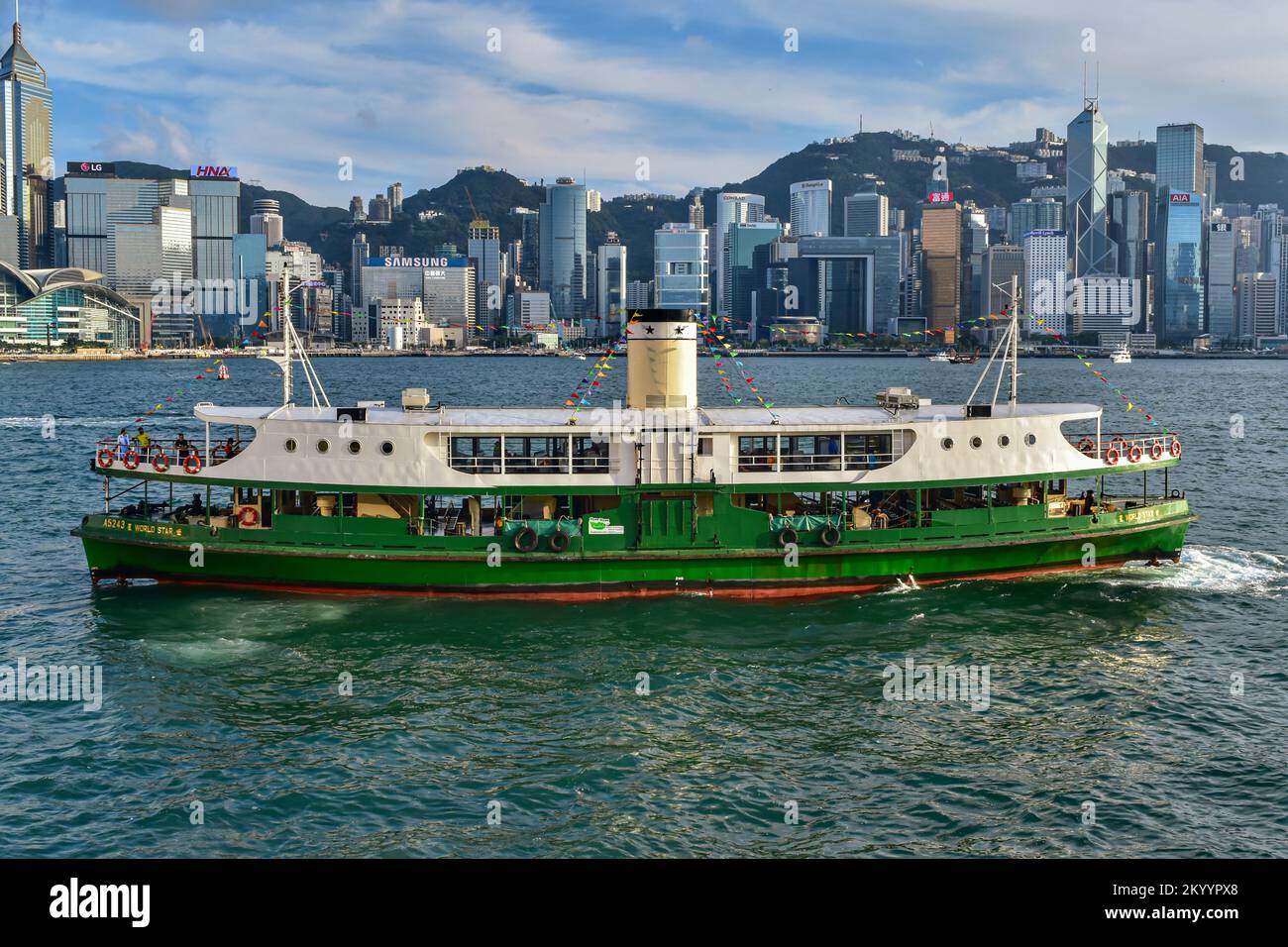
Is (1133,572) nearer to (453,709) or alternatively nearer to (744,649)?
(744,649)

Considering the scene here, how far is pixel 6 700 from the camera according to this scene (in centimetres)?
2216

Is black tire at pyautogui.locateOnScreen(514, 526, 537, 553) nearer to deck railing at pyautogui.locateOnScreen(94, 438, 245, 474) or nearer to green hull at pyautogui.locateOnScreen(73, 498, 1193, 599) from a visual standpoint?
green hull at pyautogui.locateOnScreen(73, 498, 1193, 599)

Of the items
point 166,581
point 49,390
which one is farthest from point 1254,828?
point 49,390

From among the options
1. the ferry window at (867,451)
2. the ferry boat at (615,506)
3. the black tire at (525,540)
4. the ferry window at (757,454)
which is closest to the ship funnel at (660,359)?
the ferry boat at (615,506)

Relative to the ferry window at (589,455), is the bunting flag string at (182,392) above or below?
above

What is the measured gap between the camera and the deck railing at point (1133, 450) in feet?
105

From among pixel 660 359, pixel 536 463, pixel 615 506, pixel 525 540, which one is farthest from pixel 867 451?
pixel 525 540

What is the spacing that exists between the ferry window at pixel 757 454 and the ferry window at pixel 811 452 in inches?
13.9

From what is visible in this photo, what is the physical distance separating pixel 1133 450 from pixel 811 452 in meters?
9.07

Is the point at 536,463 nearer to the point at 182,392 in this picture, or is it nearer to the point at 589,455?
the point at 589,455

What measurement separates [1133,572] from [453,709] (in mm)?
19860

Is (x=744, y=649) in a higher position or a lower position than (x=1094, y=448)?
lower

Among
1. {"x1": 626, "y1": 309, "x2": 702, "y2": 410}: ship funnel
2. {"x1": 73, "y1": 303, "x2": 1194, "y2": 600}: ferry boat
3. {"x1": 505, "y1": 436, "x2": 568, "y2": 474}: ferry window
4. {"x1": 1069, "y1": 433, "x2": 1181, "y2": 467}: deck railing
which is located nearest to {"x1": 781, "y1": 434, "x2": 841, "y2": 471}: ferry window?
{"x1": 73, "y1": 303, "x2": 1194, "y2": 600}: ferry boat

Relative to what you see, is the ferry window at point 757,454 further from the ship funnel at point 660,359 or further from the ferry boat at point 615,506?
the ship funnel at point 660,359
